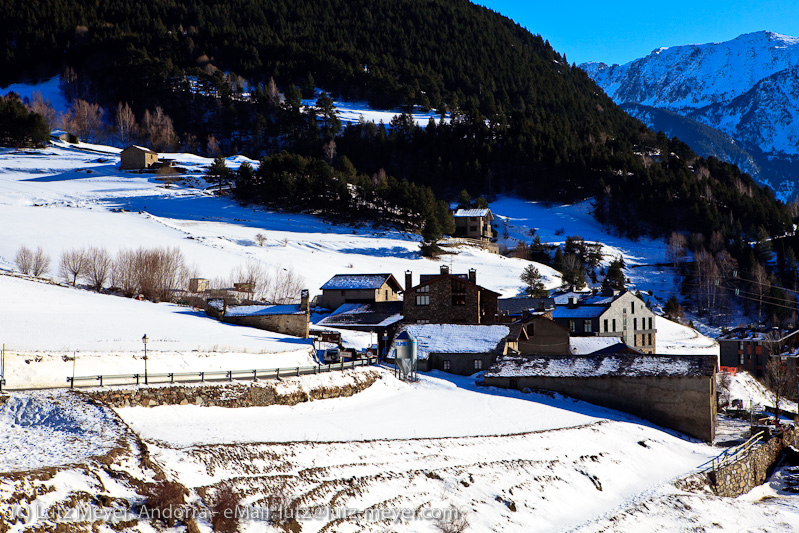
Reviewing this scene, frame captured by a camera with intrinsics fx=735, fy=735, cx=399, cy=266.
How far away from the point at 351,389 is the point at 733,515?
16.9m

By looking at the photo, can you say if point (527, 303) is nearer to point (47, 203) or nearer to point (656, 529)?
point (656, 529)

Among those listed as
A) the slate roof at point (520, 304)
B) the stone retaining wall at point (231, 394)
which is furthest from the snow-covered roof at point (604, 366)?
the slate roof at point (520, 304)

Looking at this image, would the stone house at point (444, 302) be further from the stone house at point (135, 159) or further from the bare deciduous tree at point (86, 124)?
the bare deciduous tree at point (86, 124)

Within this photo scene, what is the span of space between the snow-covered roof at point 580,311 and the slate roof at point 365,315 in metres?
14.8

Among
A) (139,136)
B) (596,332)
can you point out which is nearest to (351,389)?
(596,332)

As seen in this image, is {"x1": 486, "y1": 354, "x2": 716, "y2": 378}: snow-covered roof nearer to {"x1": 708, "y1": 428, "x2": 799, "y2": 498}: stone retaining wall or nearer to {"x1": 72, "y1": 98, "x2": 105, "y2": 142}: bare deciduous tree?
{"x1": 708, "y1": 428, "x2": 799, "y2": 498}: stone retaining wall

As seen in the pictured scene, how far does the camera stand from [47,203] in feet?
332

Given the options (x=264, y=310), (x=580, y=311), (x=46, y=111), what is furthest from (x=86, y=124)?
(x=580, y=311)

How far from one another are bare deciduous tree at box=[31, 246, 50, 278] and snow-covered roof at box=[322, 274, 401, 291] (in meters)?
25.0

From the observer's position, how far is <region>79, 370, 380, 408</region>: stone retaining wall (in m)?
25.4

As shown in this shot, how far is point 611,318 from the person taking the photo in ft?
218

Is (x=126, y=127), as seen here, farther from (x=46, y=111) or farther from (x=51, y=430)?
(x=51, y=430)

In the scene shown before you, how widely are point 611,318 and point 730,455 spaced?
32506 millimetres

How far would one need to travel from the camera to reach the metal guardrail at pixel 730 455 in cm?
3257
